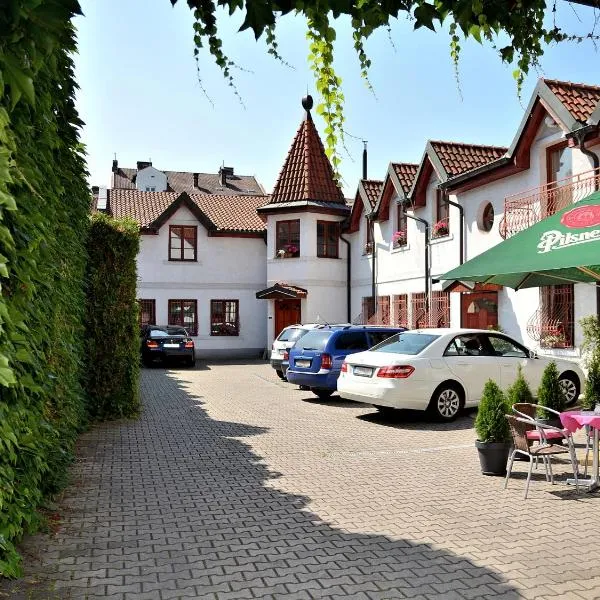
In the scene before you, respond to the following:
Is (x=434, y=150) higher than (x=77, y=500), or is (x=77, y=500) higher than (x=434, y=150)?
(x=434, y=150)

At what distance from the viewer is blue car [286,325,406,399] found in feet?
48.7

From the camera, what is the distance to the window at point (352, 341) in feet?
49.5

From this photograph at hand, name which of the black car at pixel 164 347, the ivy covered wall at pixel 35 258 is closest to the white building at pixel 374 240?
the black car at pixel 164 347

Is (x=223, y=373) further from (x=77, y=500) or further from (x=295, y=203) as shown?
(x=77, y=500)

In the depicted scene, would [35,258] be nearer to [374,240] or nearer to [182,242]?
[374,240]

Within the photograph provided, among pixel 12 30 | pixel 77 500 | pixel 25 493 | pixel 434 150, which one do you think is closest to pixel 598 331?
pixel 434 150

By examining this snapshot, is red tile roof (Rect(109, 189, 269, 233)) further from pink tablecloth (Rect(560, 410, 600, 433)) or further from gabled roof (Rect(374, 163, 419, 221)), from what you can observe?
pink tablecloth (Rect(560, 410, 600, 433))

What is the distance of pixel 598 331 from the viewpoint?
1365 cm

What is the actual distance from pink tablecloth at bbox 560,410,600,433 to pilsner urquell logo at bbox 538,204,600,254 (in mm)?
1841

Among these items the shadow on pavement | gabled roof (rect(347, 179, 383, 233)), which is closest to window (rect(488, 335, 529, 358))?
the shadow on pavement

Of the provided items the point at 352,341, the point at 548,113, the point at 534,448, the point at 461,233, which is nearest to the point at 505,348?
the point at 352,341

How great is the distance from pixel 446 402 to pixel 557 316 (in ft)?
17.5

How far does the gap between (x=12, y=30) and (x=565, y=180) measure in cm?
1500

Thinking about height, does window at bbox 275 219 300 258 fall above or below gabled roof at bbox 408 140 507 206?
below
